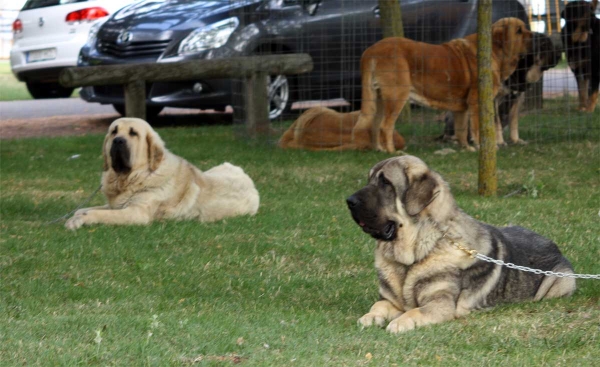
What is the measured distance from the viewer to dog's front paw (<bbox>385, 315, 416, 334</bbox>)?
5.12 metres

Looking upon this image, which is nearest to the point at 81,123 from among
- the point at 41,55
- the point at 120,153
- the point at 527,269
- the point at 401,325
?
the point at 41,55

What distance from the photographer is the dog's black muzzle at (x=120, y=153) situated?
8477mm

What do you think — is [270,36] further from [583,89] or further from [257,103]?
[583,89]

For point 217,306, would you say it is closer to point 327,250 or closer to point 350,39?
point 327,250

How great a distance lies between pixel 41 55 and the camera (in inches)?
744

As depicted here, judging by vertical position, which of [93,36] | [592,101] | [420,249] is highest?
[93,36]

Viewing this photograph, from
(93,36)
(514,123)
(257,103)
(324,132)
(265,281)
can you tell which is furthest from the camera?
(93,36)

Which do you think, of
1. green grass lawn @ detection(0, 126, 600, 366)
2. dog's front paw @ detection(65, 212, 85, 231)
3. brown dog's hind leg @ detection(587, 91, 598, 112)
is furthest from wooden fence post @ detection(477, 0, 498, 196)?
brown dog's hind leg @ detection(587, 91, 598, 112)

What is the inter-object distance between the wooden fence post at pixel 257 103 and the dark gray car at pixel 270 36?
1131mm

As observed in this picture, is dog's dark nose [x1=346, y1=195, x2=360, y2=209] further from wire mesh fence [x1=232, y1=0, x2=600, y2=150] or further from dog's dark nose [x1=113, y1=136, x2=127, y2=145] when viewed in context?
wire mesh fence [x1=232, y1=0, x2=600, y2=150]

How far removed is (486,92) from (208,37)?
6.71 m

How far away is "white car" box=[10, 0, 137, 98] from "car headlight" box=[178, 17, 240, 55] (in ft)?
13.8

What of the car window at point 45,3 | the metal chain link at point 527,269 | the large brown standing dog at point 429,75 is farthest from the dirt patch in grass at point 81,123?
the metal chain link at point 527,269

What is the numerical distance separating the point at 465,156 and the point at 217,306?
701 cm
